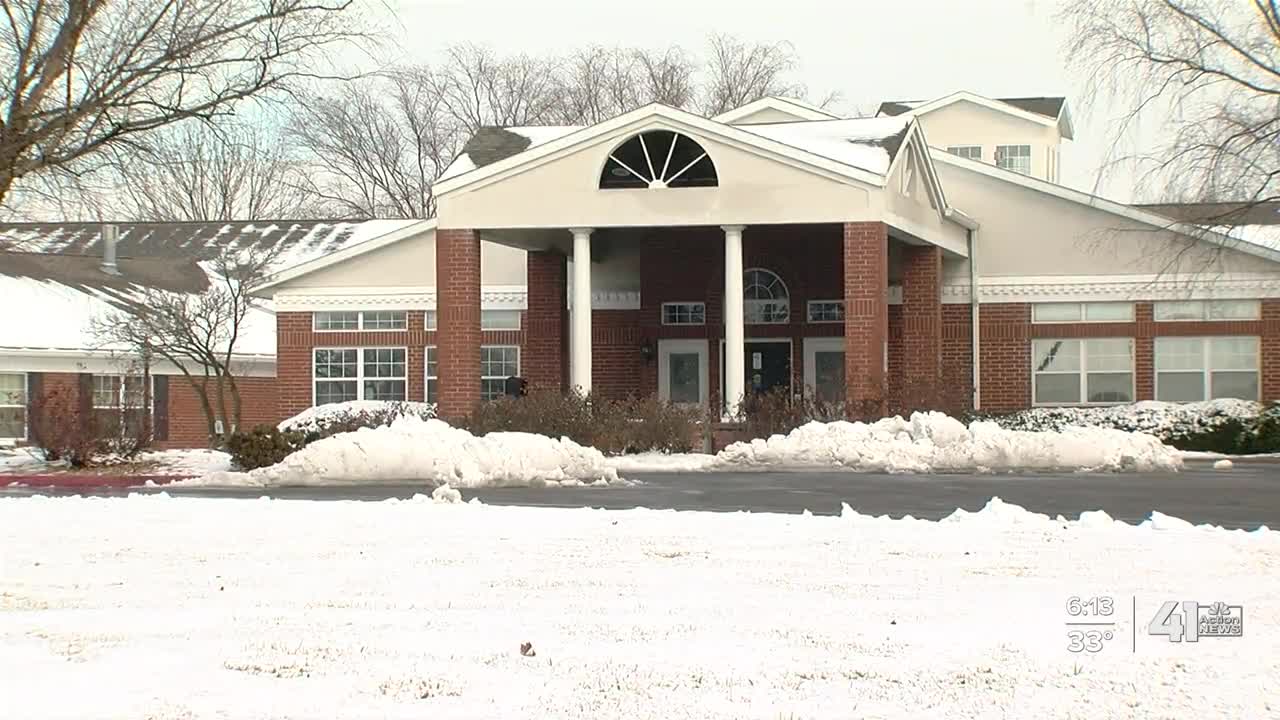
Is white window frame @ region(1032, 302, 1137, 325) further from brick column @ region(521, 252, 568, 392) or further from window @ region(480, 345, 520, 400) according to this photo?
window @ region(480, 345, 520, 400)

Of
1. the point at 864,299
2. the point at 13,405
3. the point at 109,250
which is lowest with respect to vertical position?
the point at 13,405

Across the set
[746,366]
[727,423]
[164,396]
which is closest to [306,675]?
[727,423]

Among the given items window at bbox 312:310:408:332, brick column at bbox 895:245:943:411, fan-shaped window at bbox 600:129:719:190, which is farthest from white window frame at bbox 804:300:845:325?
window at bbox 312:310:408:332

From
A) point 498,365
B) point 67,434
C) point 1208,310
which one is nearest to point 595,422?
point 67,434

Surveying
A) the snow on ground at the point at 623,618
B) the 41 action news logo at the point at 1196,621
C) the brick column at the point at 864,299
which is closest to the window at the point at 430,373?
the brick column at the point at 864,299

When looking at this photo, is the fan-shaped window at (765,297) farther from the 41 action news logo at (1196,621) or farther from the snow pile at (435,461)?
Answer: the 41 action news logo at (1196,621)

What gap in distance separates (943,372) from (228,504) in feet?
62.2

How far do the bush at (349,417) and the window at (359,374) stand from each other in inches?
155

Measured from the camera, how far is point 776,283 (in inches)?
1415

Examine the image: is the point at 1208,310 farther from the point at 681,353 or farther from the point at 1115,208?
the point at 681,353

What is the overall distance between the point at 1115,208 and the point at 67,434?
21.7 m

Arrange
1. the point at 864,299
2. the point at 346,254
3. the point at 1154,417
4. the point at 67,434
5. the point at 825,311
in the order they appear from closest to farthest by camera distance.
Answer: the point at 67,434, the point at 864,299, the point at 1154,417, the point at 825,311, the point at 346,254

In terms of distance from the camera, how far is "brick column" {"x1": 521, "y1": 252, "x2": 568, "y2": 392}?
35.8 meters

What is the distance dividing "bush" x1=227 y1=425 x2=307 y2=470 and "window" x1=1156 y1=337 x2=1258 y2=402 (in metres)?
19.5
